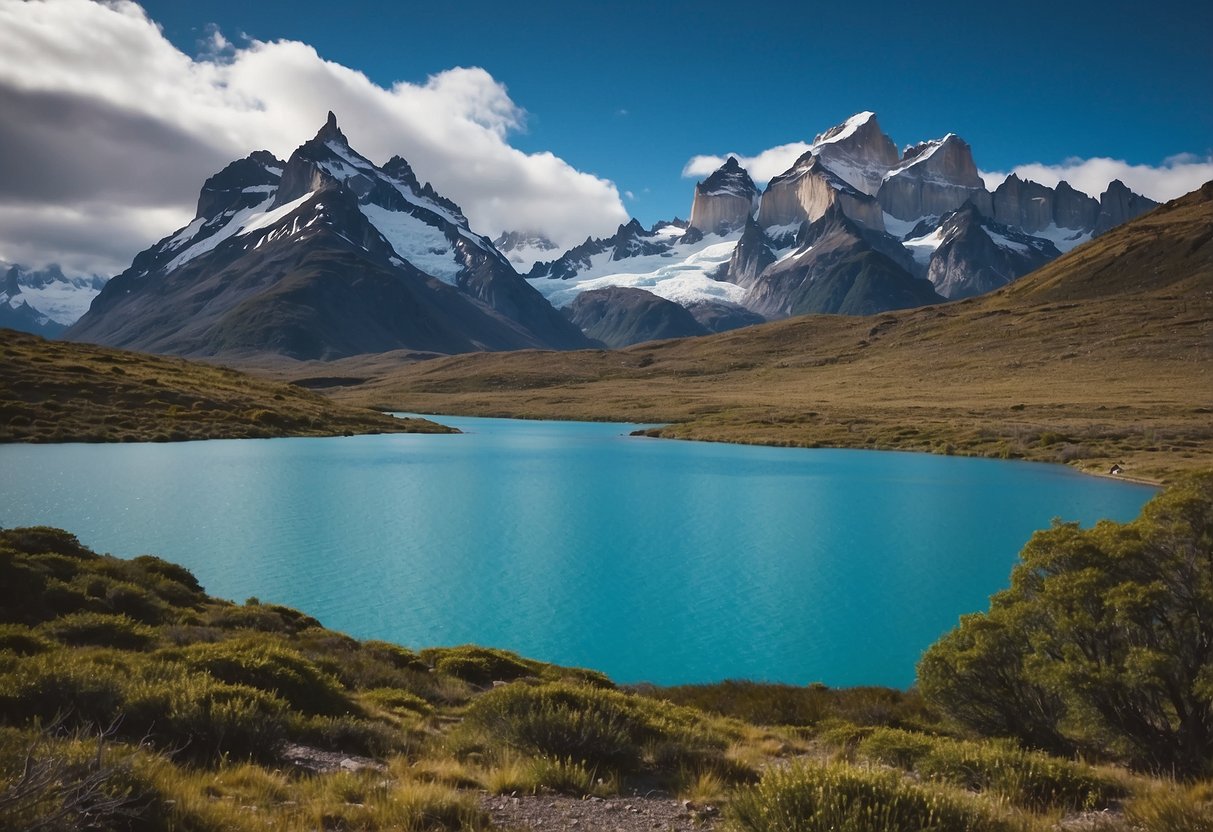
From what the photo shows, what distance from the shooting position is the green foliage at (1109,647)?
36.7ft

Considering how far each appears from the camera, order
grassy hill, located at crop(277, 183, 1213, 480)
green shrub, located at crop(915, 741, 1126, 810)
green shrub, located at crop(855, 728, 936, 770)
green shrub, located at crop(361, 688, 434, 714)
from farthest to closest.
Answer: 1. grassy hill, located at crop(277, 183, 1213, 480)
2. green shrub, located at crop(361, 688, 434, 714)
3. green shrub, located at crop(855, 728, 936, 770)
4. green shrub, located at crop(915, 741, 1126, 810)

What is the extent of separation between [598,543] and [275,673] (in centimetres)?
2838

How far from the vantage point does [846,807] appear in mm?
6637

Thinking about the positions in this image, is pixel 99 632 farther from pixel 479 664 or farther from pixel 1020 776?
pixel 1020 776

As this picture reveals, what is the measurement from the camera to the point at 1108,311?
603 feet

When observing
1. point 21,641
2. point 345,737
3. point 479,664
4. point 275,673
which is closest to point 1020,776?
point 345,737

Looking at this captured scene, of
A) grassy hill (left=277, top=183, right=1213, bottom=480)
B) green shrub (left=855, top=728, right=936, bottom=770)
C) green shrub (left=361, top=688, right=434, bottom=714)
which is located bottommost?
green shrub (left=361, top=688, right=434, bottom=714)

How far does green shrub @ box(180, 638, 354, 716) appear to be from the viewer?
1197 cm

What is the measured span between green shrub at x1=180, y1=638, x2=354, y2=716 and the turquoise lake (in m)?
12.3

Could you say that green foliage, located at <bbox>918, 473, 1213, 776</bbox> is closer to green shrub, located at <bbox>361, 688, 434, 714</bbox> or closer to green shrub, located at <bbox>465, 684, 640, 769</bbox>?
green shrub, located at <bbox>465, 684, 640, 769</bbox>

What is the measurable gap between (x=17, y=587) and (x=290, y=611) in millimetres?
7083

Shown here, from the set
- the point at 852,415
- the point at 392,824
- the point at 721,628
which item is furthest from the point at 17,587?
the point at 852,415

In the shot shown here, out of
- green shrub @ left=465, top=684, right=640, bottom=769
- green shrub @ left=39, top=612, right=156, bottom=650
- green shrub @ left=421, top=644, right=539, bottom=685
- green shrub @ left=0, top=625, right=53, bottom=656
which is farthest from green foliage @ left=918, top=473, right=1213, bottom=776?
green shrub @ left=0, top=625, right=53, bottom=656

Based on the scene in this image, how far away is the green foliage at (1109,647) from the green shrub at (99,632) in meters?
15.2
